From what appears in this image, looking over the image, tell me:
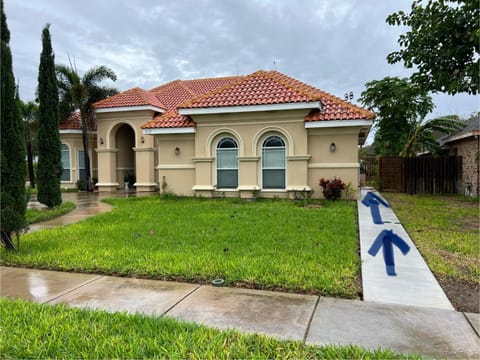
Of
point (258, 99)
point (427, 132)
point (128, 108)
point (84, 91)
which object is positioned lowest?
point (427, 132)

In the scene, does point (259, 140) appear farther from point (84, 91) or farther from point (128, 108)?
point (84, 91)

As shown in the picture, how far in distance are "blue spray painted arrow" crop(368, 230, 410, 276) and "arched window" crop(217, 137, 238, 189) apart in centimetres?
815

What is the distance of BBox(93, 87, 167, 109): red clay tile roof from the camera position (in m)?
19.0

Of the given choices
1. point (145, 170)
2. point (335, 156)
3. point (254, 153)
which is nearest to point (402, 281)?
point (335, 156)

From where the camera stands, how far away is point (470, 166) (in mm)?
17656

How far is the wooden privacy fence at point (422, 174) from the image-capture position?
742 inches

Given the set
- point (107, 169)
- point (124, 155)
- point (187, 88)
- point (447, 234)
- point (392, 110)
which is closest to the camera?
point (447, 234)

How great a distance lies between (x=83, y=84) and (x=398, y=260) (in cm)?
2105

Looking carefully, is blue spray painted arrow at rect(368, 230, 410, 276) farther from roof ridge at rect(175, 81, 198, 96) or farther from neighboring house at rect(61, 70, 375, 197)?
roof ridge at rect(175, 81, 198, 96)

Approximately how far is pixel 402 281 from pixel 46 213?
36.1ft

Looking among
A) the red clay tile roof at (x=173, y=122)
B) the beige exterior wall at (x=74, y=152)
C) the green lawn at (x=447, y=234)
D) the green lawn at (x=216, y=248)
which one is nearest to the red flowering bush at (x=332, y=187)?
the green lawn at (x=447, y=234)

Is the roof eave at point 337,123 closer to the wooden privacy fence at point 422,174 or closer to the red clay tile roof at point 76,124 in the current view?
the wooden privacy fence at point 422,174

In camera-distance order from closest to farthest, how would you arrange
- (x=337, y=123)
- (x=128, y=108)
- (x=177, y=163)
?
(x=337, y=123) → (x=177, y=163) → (x=128, y=108)

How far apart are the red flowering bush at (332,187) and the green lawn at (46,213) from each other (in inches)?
390
